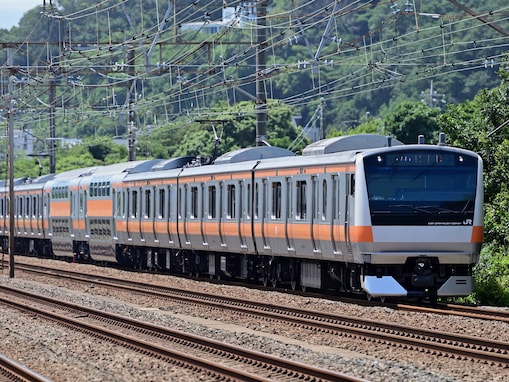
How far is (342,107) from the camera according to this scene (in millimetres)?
128750

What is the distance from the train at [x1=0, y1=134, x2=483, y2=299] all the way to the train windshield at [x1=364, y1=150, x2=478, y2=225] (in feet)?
0.06

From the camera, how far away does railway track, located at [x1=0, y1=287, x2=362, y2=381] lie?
1309 cm

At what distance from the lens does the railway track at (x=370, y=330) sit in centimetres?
1453

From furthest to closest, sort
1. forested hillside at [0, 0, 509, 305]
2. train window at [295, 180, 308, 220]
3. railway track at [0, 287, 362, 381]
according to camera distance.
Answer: forested hillside at [0, 0, 509, 305]
train window at [295, 180, 308, 220]
railway track at [0, 287, 362, 381]

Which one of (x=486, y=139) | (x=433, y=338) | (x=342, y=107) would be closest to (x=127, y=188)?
(x=486, y=139)

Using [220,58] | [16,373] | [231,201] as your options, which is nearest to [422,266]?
[231,201]

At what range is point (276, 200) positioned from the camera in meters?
24.9

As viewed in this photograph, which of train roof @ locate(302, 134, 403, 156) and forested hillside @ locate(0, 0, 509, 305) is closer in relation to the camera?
train roof @ locate(302, 134, 403, 156)

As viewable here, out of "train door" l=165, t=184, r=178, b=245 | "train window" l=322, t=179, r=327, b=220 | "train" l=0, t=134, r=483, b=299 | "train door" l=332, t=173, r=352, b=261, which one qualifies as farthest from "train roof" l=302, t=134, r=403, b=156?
"train door" l=165, t=184, r=178, b=245

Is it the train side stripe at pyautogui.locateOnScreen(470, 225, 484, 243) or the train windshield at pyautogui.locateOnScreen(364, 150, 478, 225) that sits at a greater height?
the train windshield at pyautogui.locateOnScreen(364, 150, 478, 225)

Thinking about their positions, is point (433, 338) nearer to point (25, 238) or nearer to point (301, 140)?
point (25, 238)

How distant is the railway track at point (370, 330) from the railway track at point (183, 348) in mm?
2139

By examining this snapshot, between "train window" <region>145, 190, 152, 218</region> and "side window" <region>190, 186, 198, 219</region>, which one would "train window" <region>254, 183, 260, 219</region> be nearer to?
"side window" <region>190, 186, 198, 219</region>

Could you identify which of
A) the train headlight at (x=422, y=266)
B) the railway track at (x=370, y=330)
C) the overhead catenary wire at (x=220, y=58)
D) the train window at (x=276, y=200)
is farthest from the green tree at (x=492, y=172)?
the railway track at (x=370, y=330)
